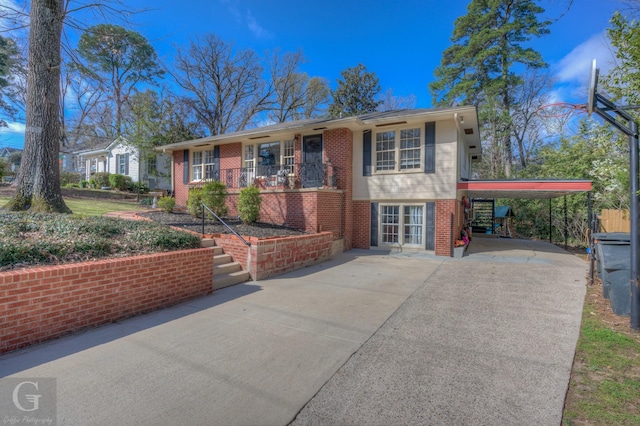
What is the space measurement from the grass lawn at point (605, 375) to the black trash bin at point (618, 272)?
219 mm

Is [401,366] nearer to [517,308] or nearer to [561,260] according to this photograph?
[517,308]

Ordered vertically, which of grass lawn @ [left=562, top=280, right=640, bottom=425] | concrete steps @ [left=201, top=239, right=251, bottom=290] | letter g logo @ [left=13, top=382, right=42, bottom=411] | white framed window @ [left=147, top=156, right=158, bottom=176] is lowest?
grass lawn @ [left=562, top=280, right=640, bottom=425]

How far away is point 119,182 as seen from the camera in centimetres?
2198

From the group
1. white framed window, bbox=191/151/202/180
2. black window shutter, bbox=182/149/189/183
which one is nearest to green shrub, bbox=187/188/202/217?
white framed window, bbox=191/151/202/180

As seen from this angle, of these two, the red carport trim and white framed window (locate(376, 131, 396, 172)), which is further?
white framed window (locate(376, 131, 396, 172))

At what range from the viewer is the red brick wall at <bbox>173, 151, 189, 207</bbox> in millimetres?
15633

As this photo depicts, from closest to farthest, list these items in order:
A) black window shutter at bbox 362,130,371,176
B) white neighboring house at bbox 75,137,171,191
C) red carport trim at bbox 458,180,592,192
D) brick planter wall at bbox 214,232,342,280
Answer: brick planter wall at bbox 214,232,342,280 → red carport trim at bbox 458,180,592,192 → black window shutter at bbox 362,130,371,176 → white neighboring house at bbox 75,137,171,191

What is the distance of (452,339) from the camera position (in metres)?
3.81

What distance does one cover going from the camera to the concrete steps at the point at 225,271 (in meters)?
6.07

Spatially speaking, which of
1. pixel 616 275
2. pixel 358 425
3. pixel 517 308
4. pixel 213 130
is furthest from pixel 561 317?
pixel 213 130

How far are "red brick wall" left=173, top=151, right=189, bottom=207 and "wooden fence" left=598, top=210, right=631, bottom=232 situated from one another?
17.4 m

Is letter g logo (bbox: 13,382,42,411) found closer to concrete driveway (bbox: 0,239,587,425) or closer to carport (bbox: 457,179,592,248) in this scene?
concrete driveway (bbox: 0,239,587,425)

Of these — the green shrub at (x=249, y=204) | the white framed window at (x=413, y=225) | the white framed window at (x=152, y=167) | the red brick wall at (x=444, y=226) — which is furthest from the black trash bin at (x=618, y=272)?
the white framed window at (x=152, y=167)

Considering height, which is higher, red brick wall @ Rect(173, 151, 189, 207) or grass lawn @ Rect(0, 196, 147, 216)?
red brick wall @ Rect(173, 151, 189, 207)
